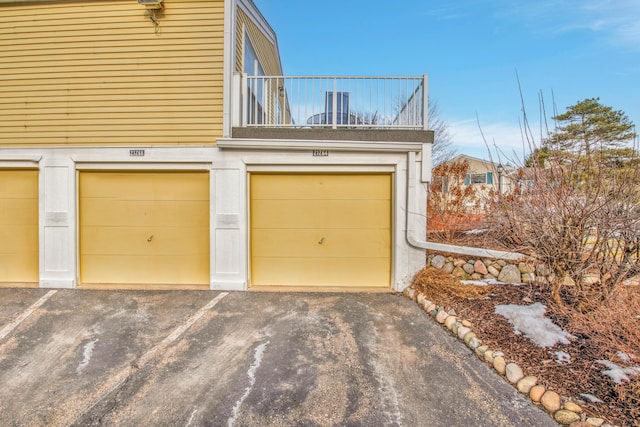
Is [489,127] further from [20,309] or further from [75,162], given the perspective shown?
[20,309]

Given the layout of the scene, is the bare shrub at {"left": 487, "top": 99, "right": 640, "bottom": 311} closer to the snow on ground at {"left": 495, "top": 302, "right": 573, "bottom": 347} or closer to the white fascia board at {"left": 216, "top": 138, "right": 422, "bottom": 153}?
the snow on ground at {"left": 495, "top": 302, "right": 573, "bottom": 347}

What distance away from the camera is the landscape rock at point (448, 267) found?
5.14 meters

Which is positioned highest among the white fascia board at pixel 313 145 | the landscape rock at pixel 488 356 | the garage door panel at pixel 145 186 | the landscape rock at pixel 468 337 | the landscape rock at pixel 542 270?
the white fascia board at pixel 313 145

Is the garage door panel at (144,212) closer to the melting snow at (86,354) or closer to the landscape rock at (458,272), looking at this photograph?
the melting snow at (86,354)

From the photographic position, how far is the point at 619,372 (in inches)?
103

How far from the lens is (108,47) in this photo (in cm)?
514

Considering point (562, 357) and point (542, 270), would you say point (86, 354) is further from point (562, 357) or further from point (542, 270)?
point (542, 270)

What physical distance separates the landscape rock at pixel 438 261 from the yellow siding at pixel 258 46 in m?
4.72

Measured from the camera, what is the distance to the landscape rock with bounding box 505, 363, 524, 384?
9.10 feet

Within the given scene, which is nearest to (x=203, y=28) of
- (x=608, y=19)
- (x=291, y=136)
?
(x=291, y=136)

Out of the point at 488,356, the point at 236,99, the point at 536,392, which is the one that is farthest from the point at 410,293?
the point at 236,99

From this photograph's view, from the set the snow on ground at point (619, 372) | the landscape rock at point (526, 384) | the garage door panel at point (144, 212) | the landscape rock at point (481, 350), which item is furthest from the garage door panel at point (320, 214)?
the snow on ground at point (619, 372)

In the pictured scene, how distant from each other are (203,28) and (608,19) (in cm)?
939

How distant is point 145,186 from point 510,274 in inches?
241
